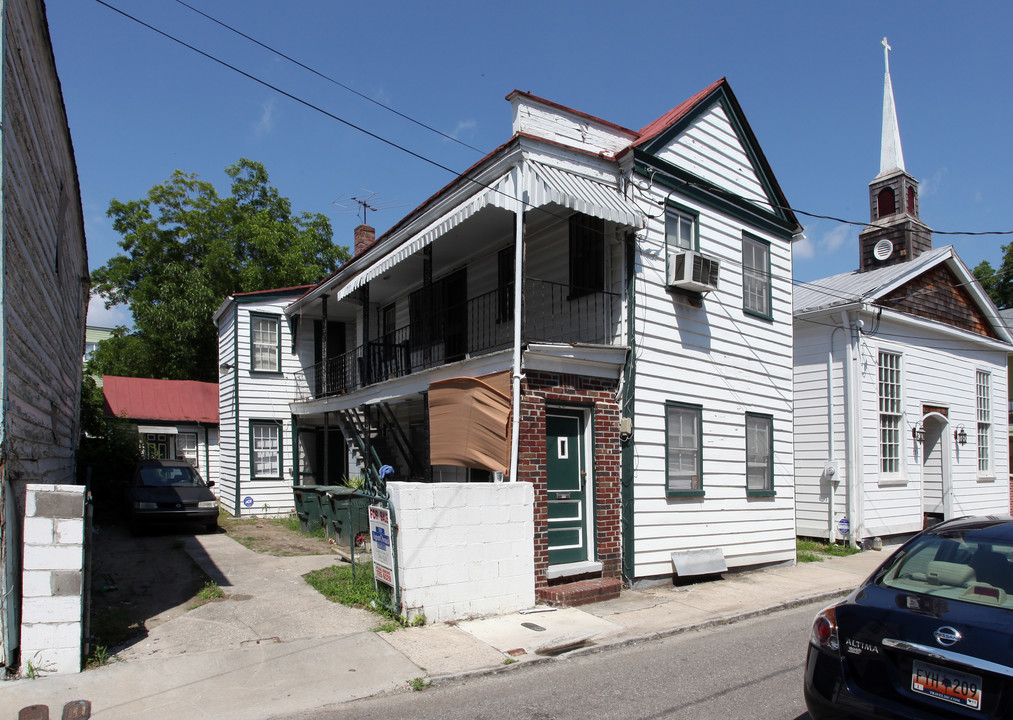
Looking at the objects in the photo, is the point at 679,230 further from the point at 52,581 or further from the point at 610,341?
the point at 52,581

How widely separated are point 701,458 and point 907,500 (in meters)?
7.23

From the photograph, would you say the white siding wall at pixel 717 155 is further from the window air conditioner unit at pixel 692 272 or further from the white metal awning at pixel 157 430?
the white metal awning at pixel 157 430

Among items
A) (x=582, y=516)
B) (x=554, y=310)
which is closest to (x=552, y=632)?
(x=582, y=516)

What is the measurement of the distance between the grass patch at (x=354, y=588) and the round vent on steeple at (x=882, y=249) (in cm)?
1485

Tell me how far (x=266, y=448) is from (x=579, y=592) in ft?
38.2

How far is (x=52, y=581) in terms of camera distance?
5742mm

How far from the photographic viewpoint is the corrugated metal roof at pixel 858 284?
14312mm

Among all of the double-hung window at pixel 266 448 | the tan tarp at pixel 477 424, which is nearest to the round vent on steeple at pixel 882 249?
the tan tarp at pixel 477 424

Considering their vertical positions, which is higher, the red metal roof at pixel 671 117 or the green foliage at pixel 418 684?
the red metal roof at pixel 671 117

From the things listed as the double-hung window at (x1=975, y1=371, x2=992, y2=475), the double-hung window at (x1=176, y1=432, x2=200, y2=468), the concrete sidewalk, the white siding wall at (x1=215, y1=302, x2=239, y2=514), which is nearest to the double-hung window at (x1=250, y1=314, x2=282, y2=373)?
the white siding wall at (x1=215, y1=302, x2=239, y2=514)

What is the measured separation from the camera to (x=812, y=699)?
4.10m

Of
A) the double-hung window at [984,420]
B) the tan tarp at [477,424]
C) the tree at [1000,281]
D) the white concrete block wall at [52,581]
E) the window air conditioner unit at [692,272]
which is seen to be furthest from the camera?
the tree at [1000,281]

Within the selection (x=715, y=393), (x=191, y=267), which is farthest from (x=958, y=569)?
(x=191, y=267)

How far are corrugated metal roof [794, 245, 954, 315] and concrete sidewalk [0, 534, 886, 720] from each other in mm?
6727
